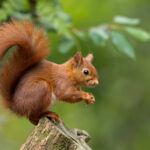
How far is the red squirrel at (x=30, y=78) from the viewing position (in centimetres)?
237

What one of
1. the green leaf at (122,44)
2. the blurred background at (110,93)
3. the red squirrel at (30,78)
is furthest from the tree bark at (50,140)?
the blurred background at (110,93)

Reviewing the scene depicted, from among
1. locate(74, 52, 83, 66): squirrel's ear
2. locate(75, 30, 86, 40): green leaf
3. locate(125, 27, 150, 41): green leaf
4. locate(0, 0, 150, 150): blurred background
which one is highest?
locate(0, 0, 150, 150): blurred background

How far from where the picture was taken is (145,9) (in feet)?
18.0

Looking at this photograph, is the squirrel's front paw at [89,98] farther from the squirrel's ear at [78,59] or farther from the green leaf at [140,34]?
the green leaf at [140,34]

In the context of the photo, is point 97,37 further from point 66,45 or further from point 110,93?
point 110,93

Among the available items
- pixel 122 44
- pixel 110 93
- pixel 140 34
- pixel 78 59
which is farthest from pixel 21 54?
pixel 110 93

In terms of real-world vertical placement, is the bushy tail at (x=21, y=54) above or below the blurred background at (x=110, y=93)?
below

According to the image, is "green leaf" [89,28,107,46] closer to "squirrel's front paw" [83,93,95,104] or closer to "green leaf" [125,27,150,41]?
"green leaf" [125,27,150,41]

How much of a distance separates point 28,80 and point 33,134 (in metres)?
0.36

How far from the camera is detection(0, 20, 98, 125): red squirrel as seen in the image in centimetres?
237

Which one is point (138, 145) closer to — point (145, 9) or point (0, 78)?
point (145, 9)

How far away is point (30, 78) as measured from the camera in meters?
2.40

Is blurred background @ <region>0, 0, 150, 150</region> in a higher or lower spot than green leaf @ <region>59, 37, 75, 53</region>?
higher

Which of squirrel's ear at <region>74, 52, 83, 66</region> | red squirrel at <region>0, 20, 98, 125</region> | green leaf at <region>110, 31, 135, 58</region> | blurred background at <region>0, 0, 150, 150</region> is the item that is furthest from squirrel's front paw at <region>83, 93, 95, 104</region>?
blurred background at <region>0, 0, 150, 150</region>
